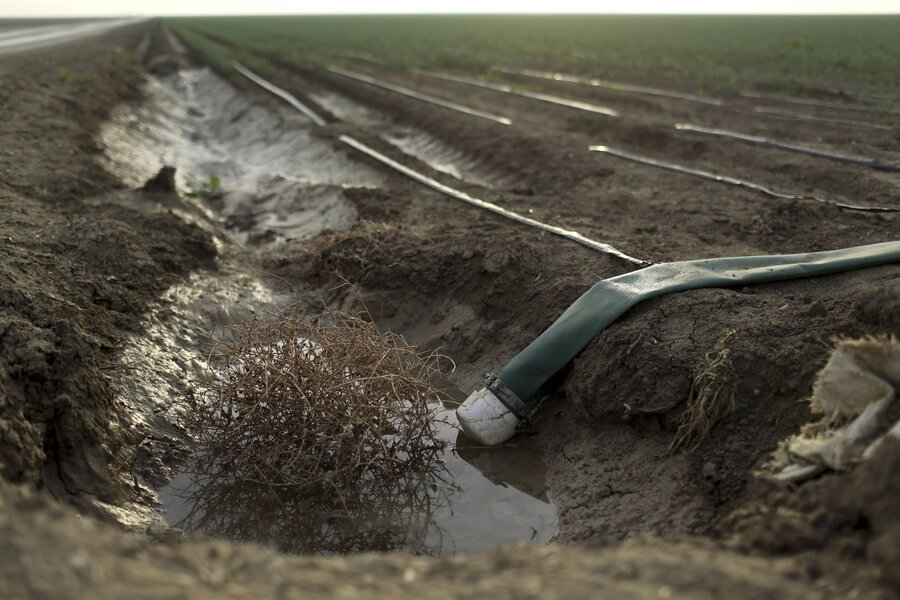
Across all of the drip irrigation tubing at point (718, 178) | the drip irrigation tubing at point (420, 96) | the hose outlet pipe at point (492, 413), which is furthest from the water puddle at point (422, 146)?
the hose outlet pipe at point (492, 413)

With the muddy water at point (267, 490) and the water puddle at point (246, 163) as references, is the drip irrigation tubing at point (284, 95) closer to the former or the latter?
the water puddle at point (246, 163)

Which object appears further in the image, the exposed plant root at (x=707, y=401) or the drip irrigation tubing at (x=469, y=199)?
the drip irrigation tubing at (x=469, y=199)

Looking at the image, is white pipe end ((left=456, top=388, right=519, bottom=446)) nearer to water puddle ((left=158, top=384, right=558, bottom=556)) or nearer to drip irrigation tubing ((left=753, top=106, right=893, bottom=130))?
water puddle ((left=158, top=384, right=558, bottom=556))

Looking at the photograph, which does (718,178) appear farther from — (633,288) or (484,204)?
(633,288)

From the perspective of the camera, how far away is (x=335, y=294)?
6961 millimetres

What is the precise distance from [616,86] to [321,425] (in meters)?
16.1

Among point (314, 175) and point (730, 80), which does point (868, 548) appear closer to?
point (314, 175)

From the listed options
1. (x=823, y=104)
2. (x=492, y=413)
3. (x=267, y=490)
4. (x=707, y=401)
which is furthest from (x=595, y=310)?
(x=823, y=104)

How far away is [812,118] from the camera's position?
41.5 ft

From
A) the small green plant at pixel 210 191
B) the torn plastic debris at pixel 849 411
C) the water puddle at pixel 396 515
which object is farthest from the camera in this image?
the small green plant at pixel 210 191

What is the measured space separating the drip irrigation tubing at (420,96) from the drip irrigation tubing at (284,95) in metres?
2.13

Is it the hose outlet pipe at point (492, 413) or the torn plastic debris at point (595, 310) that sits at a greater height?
the torn plastic debris at point (595, 310)

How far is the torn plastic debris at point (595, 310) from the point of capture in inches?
191

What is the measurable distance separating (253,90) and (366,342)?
626 inches
